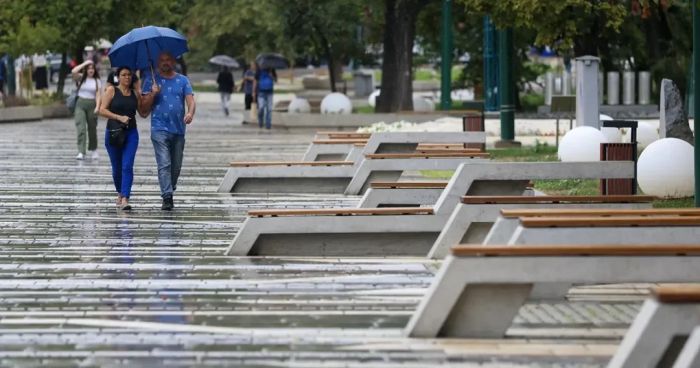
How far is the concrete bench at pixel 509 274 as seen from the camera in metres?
9.92

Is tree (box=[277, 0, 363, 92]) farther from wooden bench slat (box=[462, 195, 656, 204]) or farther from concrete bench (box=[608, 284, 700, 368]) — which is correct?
concrete bench (box=[608, 284, 700, 368])

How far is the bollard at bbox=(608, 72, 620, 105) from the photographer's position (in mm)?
43844

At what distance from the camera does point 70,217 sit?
18.5 metres

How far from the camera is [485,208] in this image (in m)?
14.4

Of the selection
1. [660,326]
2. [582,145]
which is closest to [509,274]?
[660,326]

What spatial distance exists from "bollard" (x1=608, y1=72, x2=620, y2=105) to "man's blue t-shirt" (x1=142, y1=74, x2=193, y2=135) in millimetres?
26320

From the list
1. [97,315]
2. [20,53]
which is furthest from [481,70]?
[97,315]

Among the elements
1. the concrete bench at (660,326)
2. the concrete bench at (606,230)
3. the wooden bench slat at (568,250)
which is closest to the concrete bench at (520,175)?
the concrete bench at (606,230)

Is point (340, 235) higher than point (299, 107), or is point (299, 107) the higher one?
point (340, 235)

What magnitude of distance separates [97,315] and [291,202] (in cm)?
923

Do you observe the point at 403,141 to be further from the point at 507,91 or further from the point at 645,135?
the point at 507,91

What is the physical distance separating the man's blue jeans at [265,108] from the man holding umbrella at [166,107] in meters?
24.1

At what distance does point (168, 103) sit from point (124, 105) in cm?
87

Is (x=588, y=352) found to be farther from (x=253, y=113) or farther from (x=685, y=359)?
(x=253, y=113)
